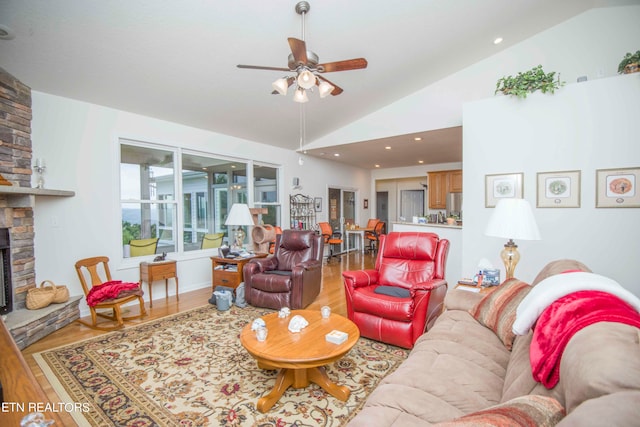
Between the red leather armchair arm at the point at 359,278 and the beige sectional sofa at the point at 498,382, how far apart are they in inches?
35.7

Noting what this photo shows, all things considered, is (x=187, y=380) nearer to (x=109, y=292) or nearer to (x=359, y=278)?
(x=109, y=292)

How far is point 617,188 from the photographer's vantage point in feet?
10.1

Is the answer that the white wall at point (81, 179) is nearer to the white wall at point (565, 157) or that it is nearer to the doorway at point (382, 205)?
the white wall at point (565, 157)

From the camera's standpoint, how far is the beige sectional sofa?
647mm

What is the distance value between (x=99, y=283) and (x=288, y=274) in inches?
90.1

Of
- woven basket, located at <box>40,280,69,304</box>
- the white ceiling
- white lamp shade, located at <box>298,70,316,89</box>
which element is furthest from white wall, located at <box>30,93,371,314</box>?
white lamp shade, located at <box>298,70,316,89</box>

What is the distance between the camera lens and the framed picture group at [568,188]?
10.0ft

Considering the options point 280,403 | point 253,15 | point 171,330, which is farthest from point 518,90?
point 171,330

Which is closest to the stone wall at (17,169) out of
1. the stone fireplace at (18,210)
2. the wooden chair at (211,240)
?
the stone fireplace at (18,210)

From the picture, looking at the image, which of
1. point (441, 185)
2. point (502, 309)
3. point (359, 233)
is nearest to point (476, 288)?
point (502, 309)

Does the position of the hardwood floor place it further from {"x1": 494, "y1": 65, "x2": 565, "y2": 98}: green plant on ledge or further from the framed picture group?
{"x1": 494, "y1": 65, "x2": 565, "y2": 98}: green plant on ledge

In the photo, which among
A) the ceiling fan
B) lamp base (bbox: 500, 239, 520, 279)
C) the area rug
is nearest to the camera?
the area rug

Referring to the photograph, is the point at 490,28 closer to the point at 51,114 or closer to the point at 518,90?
the point at 518,90

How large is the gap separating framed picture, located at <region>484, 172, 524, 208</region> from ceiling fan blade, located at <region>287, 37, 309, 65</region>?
108 inches
